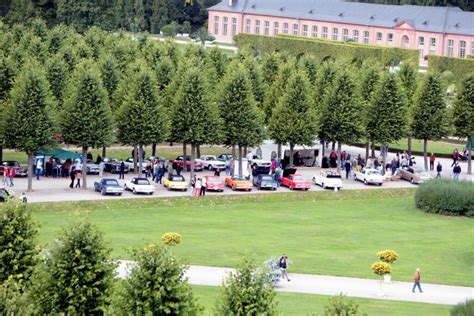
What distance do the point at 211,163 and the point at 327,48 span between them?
7275 centimetres

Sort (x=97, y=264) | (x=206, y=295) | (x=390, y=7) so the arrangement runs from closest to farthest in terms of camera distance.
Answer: (x=97, y=264)
(x=206, y=295)
(x=390, y=7)

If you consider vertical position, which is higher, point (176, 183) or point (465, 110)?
point (465, 110)

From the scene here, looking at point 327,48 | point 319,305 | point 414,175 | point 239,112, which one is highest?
point 327,48

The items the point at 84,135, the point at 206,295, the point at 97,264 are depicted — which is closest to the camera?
the point at 97,264

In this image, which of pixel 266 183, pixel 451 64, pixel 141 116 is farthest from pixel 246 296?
pixel 451 64

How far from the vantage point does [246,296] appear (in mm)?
41312

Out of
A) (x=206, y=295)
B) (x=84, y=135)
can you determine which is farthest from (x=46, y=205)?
(x=206, y=295)

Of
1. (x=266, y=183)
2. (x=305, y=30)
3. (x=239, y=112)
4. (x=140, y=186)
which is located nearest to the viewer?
(x=140, y=186)

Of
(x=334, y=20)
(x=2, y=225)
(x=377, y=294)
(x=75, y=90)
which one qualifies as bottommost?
(x=377, y=294)

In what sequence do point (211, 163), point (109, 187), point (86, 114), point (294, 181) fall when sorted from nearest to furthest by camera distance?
point (109, 187) < point (86, 114) < point (294, 181) < point (211, 163)

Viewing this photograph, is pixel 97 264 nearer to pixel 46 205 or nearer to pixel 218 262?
pixel 218 262

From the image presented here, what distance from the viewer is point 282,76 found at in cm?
10225

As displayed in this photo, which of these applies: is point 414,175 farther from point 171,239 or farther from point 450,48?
point 450,48

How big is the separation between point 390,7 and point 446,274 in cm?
12947
